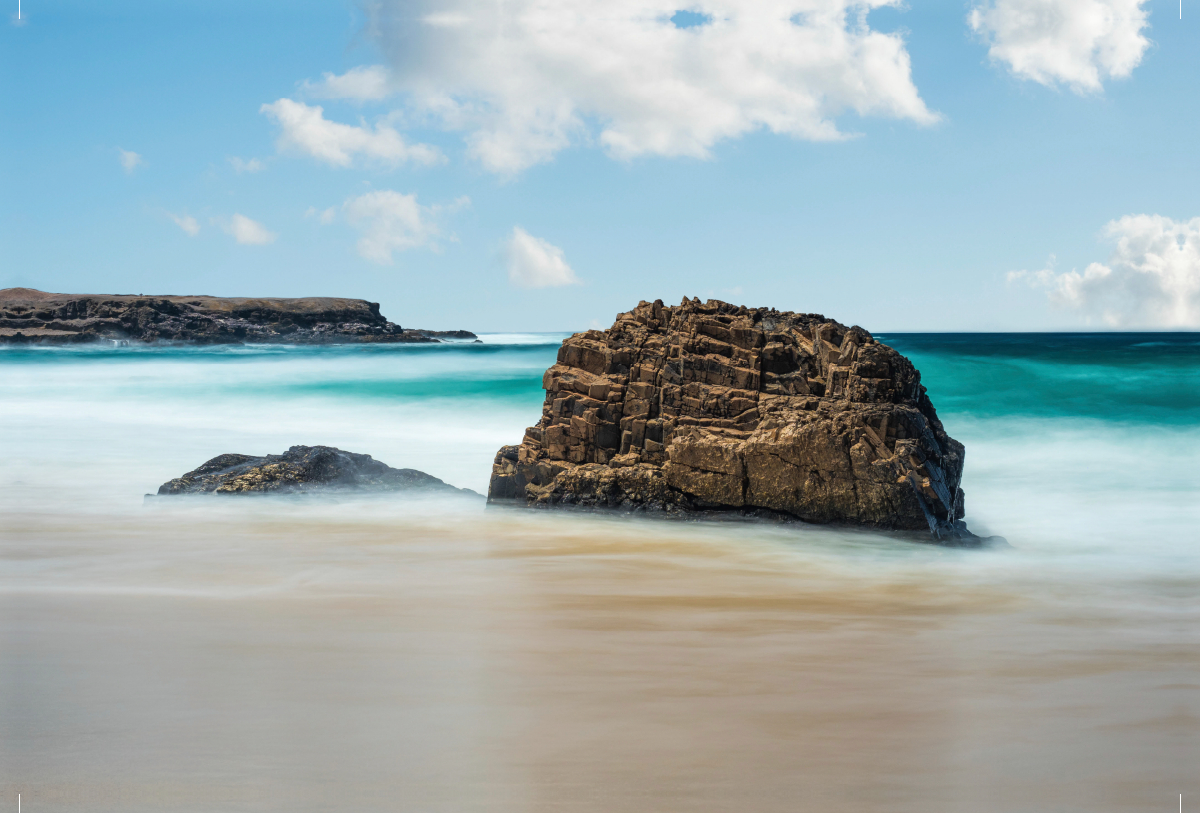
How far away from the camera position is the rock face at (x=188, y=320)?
2586 inches

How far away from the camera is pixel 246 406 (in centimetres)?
2183

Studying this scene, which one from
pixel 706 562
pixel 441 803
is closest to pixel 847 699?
pixel 441 803

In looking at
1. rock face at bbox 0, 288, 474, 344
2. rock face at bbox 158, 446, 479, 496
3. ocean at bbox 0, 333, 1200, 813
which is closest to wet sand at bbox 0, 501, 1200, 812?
ocean at bbox 0, 333, 1200, 813

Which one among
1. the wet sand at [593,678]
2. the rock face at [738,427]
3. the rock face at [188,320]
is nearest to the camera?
the wet sand at [593,678]

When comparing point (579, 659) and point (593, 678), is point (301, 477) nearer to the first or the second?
point (579, 659)

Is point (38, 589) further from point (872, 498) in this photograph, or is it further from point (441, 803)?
point (872, 498)

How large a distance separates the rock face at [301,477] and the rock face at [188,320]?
6126 cm

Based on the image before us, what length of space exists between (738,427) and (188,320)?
228 ft

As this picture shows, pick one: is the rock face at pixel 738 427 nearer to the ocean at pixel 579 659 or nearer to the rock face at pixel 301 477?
the ocean at pixel 579 659

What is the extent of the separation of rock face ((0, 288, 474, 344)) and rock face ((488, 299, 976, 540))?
64113mm

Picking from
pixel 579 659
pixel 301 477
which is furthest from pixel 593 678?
pixel 301 477

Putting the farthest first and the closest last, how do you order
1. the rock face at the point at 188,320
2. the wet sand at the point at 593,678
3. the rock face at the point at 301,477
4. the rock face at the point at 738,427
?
1. the rock face at the point at 188,320
2. the rock face at the point at 301,477
3. the rock face at the point at 738,427
4. the wet sand at the point at 593,678

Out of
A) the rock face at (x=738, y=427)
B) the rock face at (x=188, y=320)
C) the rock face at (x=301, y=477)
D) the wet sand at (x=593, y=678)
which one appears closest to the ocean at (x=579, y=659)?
the wet sand at (x=593, y=678)

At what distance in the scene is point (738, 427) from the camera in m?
7.96
